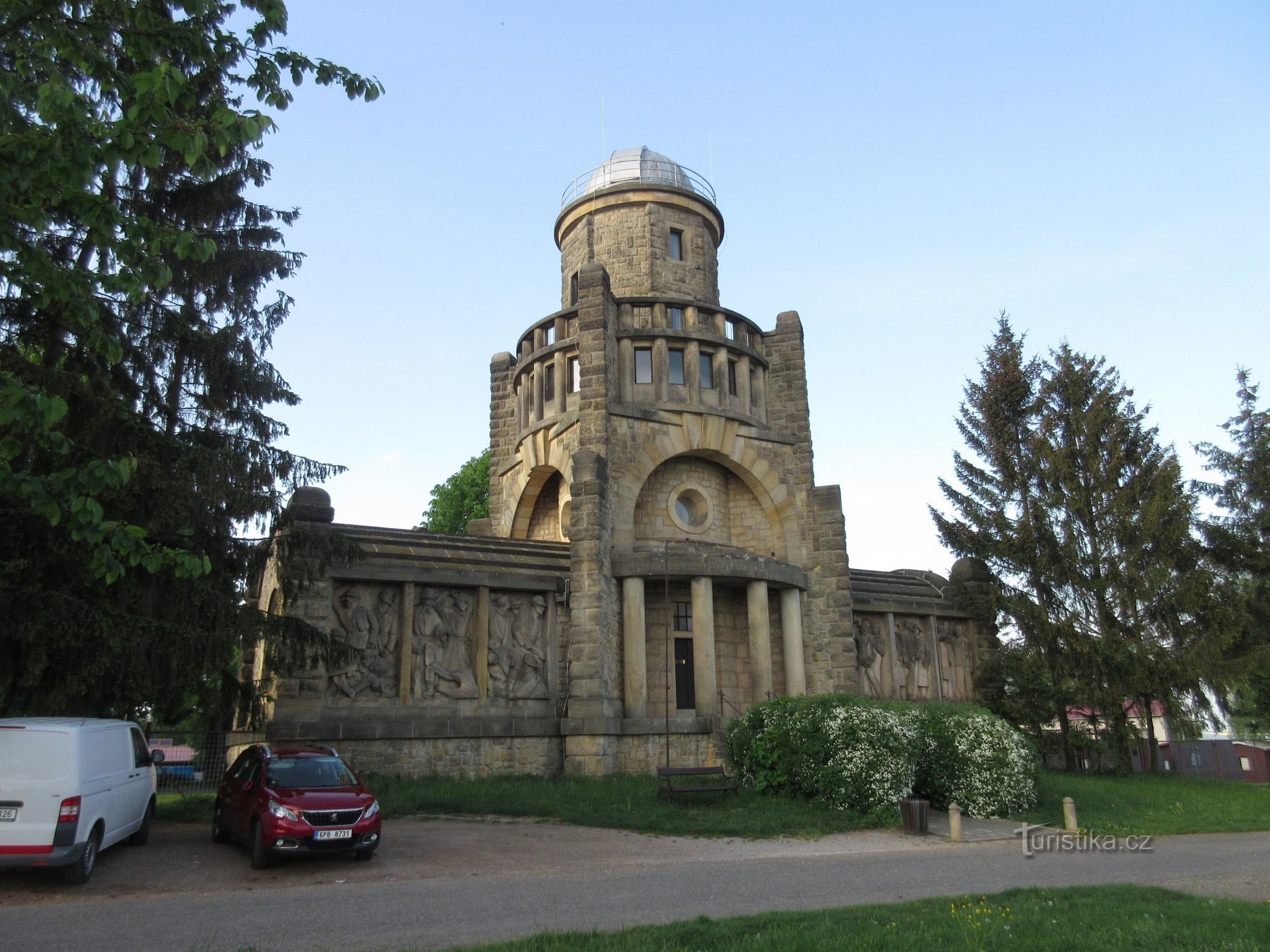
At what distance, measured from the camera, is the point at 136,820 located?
1079cm

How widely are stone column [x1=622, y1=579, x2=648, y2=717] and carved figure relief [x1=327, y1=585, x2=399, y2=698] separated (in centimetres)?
481

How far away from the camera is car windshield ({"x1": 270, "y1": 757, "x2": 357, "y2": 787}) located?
35.3 ft

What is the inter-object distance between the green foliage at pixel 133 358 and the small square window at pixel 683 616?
9856 mm

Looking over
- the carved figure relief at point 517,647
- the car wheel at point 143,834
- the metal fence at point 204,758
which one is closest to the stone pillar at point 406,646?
the carved figure relief at point 517,647

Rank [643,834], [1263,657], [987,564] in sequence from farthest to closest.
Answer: [987,564]
[1263,657]
[643,834]

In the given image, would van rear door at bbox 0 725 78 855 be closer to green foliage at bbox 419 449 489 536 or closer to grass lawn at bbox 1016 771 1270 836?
grass lawn at bbox 1016 771 1270 836

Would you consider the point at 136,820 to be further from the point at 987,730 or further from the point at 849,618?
the point at 849,618

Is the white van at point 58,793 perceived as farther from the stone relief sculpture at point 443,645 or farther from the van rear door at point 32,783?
the stone relief sculpture at point 443,645

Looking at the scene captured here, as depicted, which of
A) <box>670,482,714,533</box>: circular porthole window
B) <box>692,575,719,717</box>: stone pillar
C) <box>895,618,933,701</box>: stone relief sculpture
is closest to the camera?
<box>692,575,719,717</box>: stone pillar

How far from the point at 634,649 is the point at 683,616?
2.35 metres

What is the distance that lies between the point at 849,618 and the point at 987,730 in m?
7.45

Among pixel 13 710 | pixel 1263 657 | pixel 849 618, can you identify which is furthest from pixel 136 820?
pixel 1263 657

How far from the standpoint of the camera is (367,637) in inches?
706

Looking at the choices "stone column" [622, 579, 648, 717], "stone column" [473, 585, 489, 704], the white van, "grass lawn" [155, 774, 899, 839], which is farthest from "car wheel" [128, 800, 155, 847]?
"stone column" [622, 579, 648, 717]
